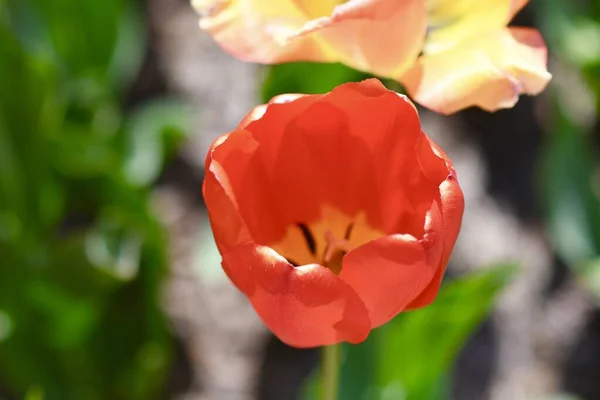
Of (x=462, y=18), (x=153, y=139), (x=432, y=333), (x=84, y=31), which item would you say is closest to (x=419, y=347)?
(x=432, y=333)

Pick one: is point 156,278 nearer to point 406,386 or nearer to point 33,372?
point 33,372

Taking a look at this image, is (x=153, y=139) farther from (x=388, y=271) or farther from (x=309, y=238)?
(x=388, y=271)

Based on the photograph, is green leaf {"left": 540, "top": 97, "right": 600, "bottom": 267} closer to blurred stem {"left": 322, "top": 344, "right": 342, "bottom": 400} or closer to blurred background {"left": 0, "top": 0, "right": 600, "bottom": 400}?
blurred background {"left": 0, "top": 0, "right": 600, "bottom": 400}

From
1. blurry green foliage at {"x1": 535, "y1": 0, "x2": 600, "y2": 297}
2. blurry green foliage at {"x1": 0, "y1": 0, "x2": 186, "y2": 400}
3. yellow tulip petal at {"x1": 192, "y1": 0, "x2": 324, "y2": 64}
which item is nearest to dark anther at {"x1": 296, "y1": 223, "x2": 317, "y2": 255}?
yellow tulip petal at {"x1": 192, "y1": 0, "x2": 324, "y2": 64}

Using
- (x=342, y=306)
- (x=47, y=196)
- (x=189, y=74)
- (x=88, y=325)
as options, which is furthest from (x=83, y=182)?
(x=342, y=306)

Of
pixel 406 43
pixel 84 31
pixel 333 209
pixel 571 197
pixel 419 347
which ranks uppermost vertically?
pixel 406 43

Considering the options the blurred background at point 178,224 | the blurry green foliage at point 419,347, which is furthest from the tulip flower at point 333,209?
the blurred background at point 178,224
